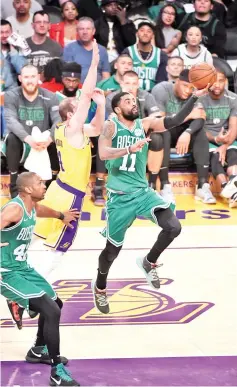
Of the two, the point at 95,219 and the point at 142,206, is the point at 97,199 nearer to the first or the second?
the point at 95,219

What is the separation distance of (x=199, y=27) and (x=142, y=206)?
20.8ft

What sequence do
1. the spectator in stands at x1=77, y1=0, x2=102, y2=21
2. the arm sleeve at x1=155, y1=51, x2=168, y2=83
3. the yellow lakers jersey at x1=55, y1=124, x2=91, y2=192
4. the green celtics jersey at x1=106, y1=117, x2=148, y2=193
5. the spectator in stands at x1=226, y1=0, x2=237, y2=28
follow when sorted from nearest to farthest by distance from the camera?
1. the green celtics jersey at x1=106, y1=117, x2=148, y2=193
2. the yellow lakers jersey at x1=55, y1=124, x2=91, y2=192
3. the arm sleeve at x1=155, y1=51, x2=168, y2=83
4. the spectator in stands at x1=77, y1=0, x2=102, y2=21
5. the spectator in stands at x1=226, y1=0, x2=237, y2=28

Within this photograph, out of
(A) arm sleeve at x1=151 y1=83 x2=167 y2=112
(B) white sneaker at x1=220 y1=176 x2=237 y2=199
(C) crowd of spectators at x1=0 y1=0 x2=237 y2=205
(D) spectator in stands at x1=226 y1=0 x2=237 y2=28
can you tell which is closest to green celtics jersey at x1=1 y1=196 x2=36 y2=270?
(C) crowd of spectators at x1=0 y1=0 x2=237 y2=205

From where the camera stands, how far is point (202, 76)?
26.1ft

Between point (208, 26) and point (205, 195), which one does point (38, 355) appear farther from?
point (208, 26)

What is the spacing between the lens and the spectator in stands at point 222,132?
11633 millimetres

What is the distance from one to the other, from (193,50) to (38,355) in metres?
6.86

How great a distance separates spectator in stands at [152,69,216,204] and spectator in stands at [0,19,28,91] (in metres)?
1.86

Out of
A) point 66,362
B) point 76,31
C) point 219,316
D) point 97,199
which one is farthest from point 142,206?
point 76,31

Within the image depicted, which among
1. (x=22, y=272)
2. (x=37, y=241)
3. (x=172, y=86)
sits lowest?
(x=37, y=241)

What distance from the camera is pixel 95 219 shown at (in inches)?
432

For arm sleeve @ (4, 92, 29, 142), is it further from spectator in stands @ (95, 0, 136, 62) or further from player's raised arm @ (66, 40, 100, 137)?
player's raised arm @ (66, 40, 100, 137)

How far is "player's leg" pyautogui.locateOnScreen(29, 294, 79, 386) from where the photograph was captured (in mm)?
6188

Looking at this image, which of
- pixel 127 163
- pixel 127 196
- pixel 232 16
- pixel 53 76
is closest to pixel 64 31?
pixel 53 76
